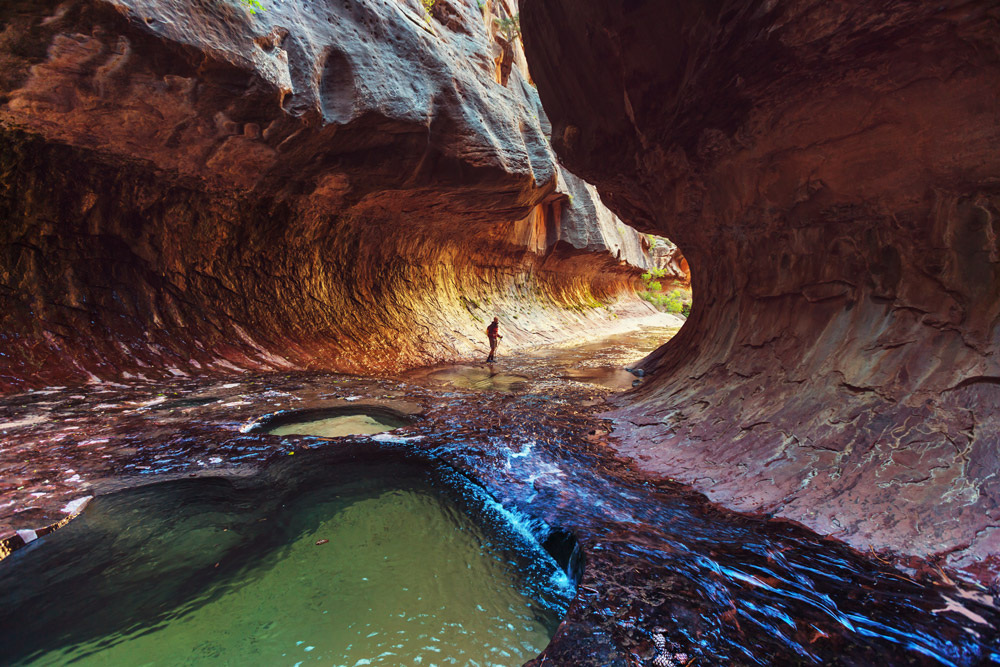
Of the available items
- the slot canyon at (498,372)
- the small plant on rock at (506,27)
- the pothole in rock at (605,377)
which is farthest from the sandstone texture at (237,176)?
the pothole in rock at (605,377)

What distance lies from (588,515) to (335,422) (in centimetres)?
324

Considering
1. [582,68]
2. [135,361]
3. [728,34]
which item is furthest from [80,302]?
[728,34]

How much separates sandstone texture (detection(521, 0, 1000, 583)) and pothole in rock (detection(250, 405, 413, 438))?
267 cm

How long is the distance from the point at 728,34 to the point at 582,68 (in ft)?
6.98

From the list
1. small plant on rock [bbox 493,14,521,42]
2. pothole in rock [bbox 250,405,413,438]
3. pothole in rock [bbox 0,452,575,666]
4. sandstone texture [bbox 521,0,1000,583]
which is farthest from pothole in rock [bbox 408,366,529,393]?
small plant on rock [bbox 493,14,521,42]

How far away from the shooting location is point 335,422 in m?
4.95

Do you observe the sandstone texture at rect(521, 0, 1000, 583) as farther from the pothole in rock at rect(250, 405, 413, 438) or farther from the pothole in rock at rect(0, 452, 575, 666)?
Result: the pothole in rock at rect(250, 405, 413, 438)

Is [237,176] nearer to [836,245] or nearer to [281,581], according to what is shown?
[281,581]

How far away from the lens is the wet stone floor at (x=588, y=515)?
178cm

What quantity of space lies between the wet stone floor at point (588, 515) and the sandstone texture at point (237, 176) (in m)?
1.55

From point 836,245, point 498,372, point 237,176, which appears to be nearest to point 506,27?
point 237,176

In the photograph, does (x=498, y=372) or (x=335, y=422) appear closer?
(x=335, y=422)

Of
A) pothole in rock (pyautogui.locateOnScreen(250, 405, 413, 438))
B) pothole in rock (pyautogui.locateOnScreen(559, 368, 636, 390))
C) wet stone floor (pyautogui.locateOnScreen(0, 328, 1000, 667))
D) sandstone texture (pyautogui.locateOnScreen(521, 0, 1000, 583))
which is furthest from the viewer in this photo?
pothole in rock (pyautogui.locateOnScreen(559, 368, 636, 390))

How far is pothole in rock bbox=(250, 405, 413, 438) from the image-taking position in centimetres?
459
